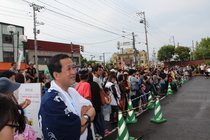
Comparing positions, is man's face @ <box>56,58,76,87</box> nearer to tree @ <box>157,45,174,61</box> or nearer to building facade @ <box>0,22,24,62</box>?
building facade @ <box>0,22,24,62</box>

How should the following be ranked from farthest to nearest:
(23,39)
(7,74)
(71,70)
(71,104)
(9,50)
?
(9,50)
(23,39)
(7,74)
(71,70)
(71,104)

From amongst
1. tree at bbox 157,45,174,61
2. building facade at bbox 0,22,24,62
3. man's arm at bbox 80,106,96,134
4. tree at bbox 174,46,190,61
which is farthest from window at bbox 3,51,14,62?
tree at bbox 174,46,190,61

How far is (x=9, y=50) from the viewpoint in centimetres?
2934

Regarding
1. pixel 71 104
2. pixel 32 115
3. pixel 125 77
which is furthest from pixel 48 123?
pixel 125 77

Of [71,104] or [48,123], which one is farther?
[71,104]

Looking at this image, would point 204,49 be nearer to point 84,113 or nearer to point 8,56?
point 8,56

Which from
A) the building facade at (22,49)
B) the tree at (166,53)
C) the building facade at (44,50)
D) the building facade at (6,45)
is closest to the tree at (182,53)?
the tree at (166,53)

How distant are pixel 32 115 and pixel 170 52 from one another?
54885 millimetres

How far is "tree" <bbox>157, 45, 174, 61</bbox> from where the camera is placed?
2110 inches

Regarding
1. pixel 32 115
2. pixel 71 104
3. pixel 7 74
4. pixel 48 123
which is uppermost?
pixel 7 74

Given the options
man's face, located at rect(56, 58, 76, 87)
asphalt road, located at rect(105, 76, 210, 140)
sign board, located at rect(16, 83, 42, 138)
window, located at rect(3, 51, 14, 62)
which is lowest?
asphalt road, located at rect(105, 76, 210, 140)

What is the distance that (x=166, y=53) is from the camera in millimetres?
54031

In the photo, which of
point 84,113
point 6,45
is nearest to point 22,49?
point 6,45

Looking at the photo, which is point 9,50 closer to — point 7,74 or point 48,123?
point 7,74
